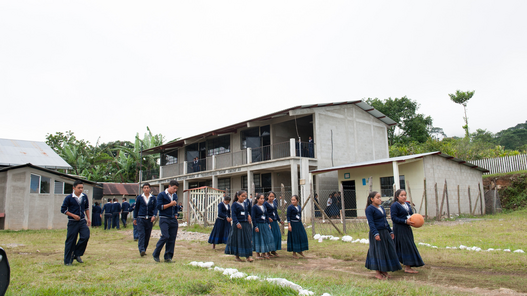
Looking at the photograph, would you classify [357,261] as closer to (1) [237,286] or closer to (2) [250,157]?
(1) [237,286]

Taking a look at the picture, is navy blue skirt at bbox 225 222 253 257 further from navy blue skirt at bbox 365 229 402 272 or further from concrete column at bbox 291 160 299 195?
concrete column at bbox 291 160 299 195

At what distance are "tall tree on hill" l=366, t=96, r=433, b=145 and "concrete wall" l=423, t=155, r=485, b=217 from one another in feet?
60.9

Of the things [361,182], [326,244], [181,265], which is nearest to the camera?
[181,265]

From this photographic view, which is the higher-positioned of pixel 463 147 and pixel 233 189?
pixel 463 147

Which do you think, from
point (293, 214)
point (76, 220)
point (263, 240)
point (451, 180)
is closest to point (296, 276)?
point (263, 240)

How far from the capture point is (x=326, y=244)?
33.1ft

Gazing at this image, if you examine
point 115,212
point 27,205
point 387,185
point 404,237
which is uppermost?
point 387,185

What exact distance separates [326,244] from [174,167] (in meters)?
19.6

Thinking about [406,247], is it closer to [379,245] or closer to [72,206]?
[379,245]

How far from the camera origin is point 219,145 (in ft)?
83.1

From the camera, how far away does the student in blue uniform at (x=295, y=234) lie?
27.8ft

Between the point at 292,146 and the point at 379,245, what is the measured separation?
1292cm

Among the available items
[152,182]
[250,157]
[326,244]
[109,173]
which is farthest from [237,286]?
[109,173]

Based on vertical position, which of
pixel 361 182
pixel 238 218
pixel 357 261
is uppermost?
pixel 361 182
